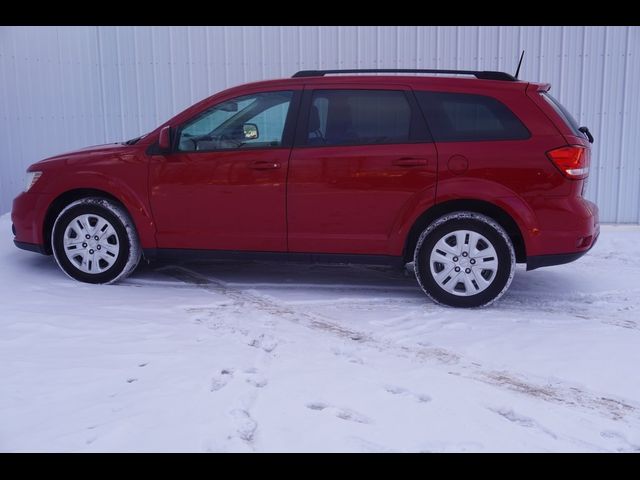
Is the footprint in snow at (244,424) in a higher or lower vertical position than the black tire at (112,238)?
lower

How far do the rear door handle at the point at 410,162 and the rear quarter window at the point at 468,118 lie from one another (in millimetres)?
212

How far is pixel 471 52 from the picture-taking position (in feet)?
28.1

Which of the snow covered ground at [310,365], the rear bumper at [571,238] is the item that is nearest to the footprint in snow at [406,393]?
the snow covered ground at [310,365]

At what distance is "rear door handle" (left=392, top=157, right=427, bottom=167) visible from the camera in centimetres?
533

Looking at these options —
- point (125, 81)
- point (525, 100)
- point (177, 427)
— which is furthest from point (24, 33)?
point (177, 427)

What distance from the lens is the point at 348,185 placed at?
544 centimetres

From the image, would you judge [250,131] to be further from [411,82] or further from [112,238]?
[112,238]

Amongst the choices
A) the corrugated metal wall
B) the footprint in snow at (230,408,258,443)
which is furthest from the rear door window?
the corrugated metal wall

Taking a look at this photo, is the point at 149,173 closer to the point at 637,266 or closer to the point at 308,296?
the point at 308,296

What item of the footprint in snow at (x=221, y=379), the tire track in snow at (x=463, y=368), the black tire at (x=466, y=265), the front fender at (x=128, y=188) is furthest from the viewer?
the front fender at (x=128, y=188)

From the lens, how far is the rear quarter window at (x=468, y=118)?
5.30 meters

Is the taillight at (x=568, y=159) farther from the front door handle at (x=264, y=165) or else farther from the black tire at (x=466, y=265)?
the front door handle at (x=264, y=165)

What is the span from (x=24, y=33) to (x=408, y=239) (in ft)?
19.2

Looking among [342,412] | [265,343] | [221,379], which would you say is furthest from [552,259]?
[221,379]
